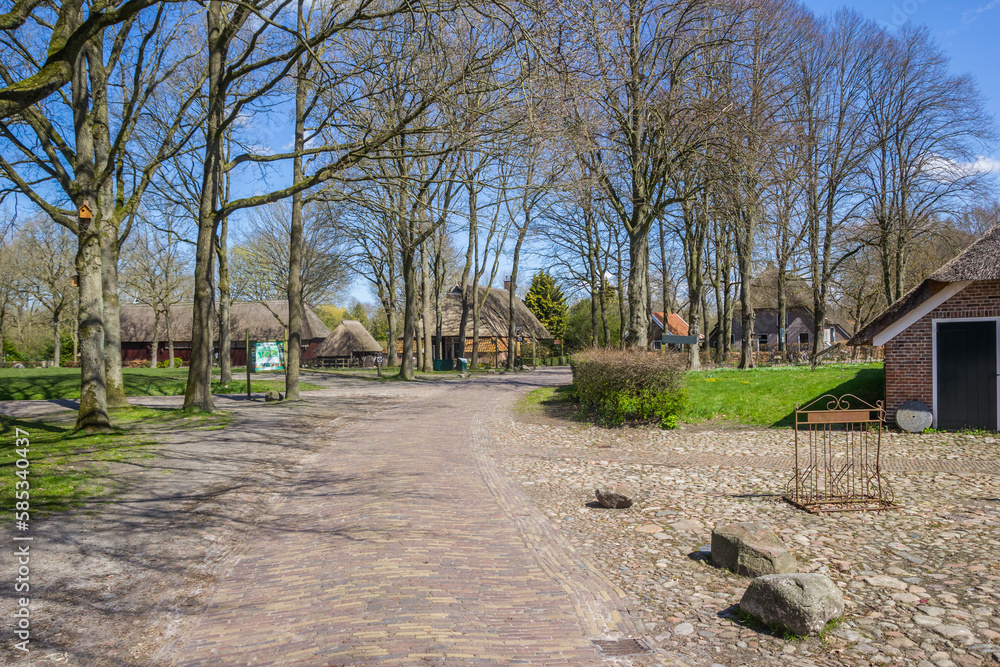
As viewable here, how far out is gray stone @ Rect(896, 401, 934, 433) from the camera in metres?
12.9

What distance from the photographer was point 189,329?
2186 inches

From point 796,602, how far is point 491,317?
45.5 meters

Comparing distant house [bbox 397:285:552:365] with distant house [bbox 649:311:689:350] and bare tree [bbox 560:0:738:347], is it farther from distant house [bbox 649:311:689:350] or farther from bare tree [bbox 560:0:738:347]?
bare tree [bbox 560:0:738:347]

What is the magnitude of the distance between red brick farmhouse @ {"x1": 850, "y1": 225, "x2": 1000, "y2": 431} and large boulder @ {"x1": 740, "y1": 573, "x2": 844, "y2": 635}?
1078cm

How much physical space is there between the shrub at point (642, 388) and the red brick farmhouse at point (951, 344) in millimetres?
4517

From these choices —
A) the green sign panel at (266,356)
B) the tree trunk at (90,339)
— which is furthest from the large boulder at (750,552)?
the green sign panel at (266,356)

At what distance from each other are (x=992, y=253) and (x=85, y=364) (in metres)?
17.4

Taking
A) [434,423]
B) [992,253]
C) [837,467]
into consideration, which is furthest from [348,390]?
[992,253]

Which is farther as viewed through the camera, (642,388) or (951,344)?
(642,388)

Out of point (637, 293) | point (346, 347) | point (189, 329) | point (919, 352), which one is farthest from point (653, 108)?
point (189, 329)

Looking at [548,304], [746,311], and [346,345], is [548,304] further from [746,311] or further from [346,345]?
[746,311]

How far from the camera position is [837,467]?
10.1 metres

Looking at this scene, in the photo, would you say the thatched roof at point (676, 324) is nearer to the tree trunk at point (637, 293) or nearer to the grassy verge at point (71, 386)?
the tree trunk at point (637, 293)

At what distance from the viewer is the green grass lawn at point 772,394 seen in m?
14.4
